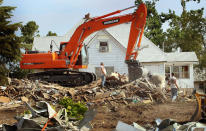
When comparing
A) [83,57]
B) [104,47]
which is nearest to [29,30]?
[104,47]

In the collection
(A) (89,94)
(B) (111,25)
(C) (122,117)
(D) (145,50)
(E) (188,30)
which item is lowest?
(C) (122,117)

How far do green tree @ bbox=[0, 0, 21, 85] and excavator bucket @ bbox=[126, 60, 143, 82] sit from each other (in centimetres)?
664

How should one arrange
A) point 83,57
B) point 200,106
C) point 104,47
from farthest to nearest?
point 104,47 < point 83,57 < point 200,106

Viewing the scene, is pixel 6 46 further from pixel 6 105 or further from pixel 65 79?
pixel 65 79

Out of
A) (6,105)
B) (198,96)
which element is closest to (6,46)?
(6,105)

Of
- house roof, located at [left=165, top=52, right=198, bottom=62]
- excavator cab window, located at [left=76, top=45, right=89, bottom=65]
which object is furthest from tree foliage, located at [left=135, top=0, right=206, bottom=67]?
excavator cab window, located at [left=76, top=45, right=89, bottom=65]

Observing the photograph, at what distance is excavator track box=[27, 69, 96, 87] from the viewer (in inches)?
696

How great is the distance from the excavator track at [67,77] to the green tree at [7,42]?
468cm

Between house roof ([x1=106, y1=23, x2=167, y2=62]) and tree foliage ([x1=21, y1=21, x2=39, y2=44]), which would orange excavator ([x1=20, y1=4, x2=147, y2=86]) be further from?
tree foliage ([x1=21, y1=21, x2=39, y2=44])

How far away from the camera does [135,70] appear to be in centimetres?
1576

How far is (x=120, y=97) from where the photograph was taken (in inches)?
530

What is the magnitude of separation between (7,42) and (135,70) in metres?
7.43

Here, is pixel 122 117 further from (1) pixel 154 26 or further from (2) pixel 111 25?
(1) pixel 154 26

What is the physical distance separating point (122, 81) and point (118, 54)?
10066 mm
